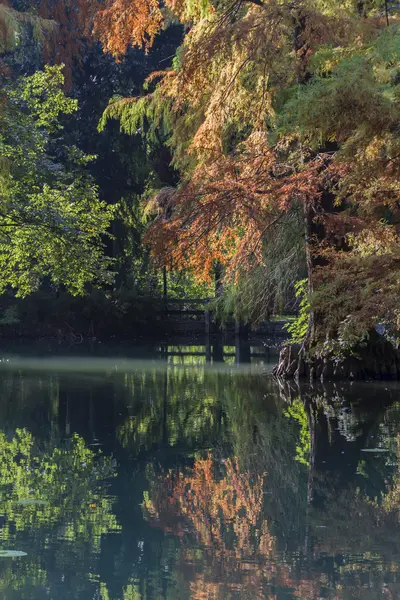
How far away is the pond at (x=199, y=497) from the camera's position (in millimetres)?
5453

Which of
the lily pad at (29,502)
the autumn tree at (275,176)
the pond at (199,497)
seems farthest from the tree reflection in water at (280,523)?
the autumn tree at (275,176)

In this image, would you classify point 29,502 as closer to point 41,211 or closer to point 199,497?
point 199,497

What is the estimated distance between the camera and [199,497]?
7.53 m

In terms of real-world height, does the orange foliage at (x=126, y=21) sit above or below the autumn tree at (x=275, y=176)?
above

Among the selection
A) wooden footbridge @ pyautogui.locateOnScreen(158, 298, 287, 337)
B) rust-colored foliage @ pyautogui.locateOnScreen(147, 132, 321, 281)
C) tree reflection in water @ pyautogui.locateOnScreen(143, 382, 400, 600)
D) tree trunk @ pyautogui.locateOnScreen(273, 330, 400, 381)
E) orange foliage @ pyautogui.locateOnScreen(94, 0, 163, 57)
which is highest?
orange foliage @ pyautogui.locateOnScreen(94, 0, 163, 57)

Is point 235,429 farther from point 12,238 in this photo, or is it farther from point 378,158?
point 12,238

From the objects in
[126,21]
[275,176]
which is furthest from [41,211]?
[275,176]

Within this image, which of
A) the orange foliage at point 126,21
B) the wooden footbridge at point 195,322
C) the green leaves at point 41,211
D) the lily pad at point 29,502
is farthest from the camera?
the wooden footbridge at point 195,322

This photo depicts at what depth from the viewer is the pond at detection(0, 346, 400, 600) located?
5453 millimetres

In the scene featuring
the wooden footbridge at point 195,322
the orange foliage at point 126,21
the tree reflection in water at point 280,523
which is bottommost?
the tree reflection in water at point 280,523

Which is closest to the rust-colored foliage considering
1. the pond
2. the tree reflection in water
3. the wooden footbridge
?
Answer: the pond

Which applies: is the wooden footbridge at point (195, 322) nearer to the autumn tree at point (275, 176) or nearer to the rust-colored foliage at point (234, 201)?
the autumn tree at point (275, 176)

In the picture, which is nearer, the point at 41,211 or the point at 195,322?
the point at 41,211

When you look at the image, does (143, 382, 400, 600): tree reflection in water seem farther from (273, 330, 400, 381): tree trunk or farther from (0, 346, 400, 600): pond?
(273, 330, 400, 381): tree trunk
